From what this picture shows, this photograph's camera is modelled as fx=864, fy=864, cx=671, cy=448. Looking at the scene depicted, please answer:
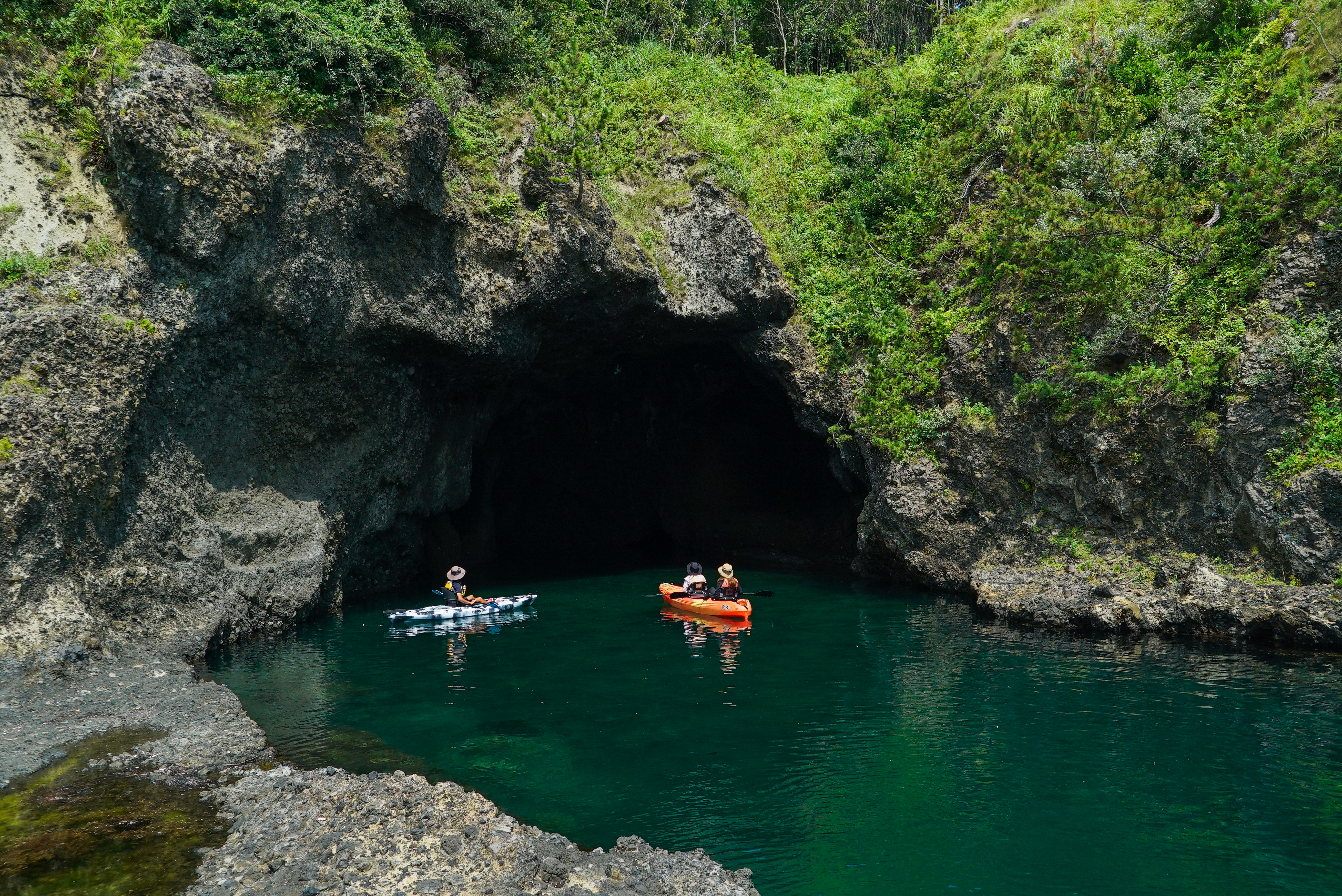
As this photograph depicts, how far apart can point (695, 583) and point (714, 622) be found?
5.49ft

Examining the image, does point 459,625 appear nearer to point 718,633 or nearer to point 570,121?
point 718,633

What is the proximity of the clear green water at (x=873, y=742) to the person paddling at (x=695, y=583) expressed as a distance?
182 centimetres

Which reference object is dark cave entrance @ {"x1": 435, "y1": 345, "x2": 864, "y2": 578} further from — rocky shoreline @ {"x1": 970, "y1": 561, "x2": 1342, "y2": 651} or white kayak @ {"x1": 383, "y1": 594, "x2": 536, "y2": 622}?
rocky shoreline @ {"x1": 970, "y1": 561, "x2": 1342, "y2": 651}

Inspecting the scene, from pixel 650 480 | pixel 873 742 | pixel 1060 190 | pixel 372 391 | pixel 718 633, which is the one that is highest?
pixel 1060 190

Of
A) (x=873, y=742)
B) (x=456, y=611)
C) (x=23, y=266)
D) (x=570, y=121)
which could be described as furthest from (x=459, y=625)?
(x=570, y=121)

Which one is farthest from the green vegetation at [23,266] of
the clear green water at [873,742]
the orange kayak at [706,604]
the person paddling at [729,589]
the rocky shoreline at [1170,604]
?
the rocky shoreline at [1170,604]

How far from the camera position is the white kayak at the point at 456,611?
1959 cm

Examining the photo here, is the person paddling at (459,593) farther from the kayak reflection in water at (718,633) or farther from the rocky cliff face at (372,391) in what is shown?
the kayak reflection in water at (718,633)

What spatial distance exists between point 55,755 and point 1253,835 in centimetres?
1309

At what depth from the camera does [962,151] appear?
75.2ft

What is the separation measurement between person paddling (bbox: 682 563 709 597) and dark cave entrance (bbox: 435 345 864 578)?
634cm

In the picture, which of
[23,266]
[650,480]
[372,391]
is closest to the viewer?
[23,266]

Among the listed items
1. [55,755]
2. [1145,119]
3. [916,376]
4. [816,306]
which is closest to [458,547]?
[816,306]

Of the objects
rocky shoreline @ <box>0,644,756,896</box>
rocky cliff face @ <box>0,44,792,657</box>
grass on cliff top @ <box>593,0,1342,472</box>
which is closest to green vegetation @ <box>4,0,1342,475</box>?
grass on cliff top @ <box>593,0,1342,472</box>
